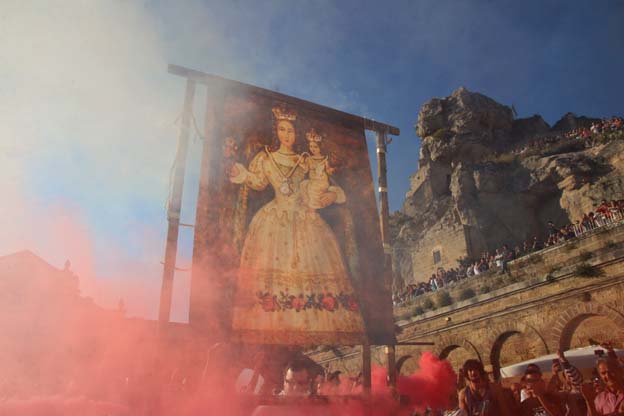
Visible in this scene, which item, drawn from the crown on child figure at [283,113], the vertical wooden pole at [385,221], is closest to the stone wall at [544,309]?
the vertical wooden pole at [385,221]

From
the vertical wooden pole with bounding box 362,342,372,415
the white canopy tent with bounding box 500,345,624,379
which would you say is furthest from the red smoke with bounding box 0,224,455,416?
the white canopy tent with bounding box 500,345,624,379

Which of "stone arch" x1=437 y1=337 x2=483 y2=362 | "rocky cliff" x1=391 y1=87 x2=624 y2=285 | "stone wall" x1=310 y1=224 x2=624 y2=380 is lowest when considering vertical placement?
"stone arch" x1=437 y1=337 x2=483 y2=362

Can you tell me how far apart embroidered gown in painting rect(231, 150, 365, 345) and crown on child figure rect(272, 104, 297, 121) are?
34.6 inches

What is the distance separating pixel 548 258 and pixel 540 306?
1714mm

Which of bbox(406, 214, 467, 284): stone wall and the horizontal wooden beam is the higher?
bbox(406, 214, 467, 284): stone wall

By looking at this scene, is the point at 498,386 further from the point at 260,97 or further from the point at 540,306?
the point at 540,306

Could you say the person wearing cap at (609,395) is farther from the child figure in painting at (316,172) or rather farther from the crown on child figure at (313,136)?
the crown on child figure at (313,136)

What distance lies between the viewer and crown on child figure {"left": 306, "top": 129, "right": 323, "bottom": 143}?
948 cm

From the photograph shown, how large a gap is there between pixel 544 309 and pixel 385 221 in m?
8.28

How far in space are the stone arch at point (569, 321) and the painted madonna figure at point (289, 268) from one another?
345 inches

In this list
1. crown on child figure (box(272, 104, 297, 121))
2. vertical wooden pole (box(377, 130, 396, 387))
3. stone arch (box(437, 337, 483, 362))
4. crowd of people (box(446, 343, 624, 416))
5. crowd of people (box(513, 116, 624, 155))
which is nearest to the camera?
crowd of people (box(446, 343, 624, 416))

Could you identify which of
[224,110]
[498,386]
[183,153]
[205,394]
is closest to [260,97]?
[224,110]

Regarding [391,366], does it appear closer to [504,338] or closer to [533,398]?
[533,398]

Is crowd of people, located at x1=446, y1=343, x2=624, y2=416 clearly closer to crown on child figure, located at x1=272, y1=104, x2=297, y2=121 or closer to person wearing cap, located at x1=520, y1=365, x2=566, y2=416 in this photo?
person wearing cap, located at x1=520, y1=365, x2=566, y2=416
